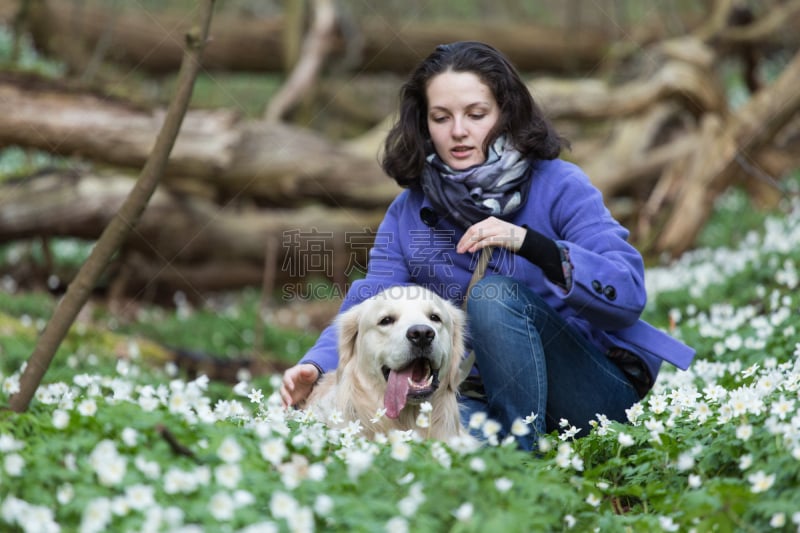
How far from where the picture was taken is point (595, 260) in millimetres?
4086

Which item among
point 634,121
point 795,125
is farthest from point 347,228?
point 795,125

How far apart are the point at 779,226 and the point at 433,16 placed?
1262cm

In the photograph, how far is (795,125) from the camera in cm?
1281

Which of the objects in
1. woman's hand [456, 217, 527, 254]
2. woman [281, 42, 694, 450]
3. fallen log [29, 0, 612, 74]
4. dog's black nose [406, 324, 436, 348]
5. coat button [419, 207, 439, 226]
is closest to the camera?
woman's hand [456, 217, 527, 254]

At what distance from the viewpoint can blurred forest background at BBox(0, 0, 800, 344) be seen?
10.1m

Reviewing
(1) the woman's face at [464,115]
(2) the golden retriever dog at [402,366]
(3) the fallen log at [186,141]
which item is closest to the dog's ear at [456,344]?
(2) the golden retriever dog at [402,366]

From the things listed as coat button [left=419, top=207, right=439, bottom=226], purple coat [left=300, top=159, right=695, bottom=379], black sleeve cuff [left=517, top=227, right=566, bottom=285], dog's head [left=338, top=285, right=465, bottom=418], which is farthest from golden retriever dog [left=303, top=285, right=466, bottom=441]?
black sleeve cuff [left=517, top=227, right=566, bottom=285]

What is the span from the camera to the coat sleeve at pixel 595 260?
4.05 metres

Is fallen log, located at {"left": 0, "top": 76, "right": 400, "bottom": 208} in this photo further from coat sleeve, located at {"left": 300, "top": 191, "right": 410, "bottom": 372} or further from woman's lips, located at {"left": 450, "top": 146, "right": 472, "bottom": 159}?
woman's lips, located at {"left": 450, "top": 146, "right": 472, "bottom": 159}

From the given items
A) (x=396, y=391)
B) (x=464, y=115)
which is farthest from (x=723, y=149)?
(x=396, y=391)

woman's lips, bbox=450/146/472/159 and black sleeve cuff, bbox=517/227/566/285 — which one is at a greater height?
woman's lips, bbox=450/146/472/159

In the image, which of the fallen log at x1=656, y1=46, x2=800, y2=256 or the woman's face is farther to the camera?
the fallen log at x1=656, y1=46, x2=800, y2=256

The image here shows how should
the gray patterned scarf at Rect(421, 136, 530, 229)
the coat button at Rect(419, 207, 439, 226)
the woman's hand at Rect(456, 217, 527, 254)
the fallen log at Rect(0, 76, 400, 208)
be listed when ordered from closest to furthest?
the woman's hand at Rect(456, 217, 527, 254)
the gray patterned scarf at Rect(421, 136, 530, 229)
the coat button at Rect(419, 207, 439, 226)
the fallen log at Rect(0, 76, 400, 208)

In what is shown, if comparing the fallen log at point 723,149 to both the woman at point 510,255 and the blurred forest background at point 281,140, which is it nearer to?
the blurred forest background at point 281,140
